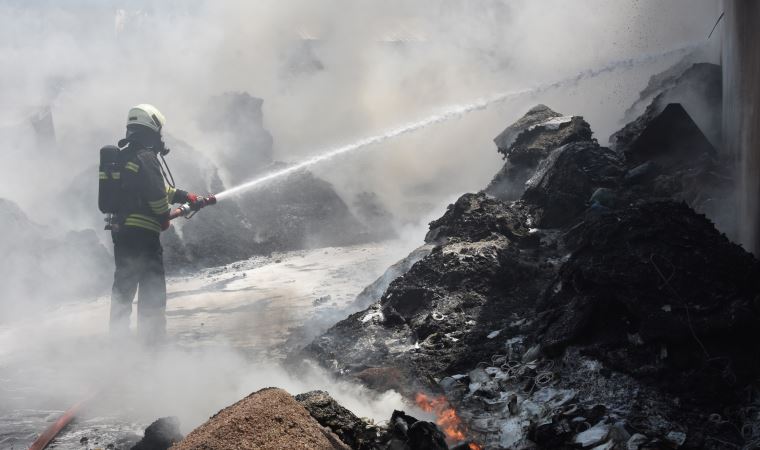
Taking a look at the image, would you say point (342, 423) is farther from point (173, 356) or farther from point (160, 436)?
point (173, 356)

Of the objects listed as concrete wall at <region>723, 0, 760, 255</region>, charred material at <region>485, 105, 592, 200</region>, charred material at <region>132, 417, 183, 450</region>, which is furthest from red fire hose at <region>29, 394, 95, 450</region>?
charred material at <region>485, 105, 592, 200</region>

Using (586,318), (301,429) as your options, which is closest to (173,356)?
(301,429)

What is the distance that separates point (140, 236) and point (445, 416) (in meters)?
3.44

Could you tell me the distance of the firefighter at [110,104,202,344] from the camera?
18.5 feet

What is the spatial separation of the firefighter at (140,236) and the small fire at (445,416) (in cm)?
293

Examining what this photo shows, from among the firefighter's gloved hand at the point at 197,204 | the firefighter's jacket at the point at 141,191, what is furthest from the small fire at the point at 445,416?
the firefighter's gloved hand at the point at 197,204

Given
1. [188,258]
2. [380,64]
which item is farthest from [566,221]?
[380,64]

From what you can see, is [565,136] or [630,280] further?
[565,136]

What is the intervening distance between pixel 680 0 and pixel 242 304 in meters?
11.4

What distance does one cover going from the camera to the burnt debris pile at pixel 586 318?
3.38 meters

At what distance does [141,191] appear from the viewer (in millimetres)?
5684

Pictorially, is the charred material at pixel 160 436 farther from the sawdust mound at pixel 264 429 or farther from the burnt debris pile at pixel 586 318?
the burnt debris pile at pixel 586 318

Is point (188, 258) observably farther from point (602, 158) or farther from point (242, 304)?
point (602, 158)

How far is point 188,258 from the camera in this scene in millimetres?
9797
